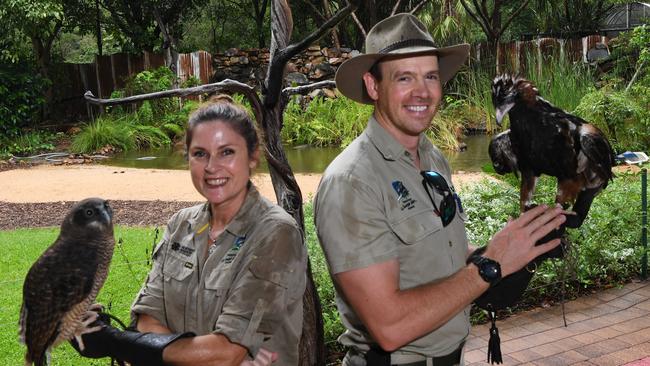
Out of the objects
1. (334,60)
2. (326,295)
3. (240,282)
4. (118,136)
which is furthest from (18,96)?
(240,282)

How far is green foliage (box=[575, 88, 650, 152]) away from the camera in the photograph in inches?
250

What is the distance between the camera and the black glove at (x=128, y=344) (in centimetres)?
179

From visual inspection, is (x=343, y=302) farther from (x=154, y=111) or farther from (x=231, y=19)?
(x=231, y=19)

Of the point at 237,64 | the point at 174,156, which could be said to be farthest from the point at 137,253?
the point at 237,64

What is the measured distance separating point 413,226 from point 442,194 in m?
0.22

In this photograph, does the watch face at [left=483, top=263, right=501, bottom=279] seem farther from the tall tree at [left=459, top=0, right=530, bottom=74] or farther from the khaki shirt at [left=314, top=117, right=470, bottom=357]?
the tall tree at [left=459, top=0, right=530, bottom=74]

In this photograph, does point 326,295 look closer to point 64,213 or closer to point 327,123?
point 64,213

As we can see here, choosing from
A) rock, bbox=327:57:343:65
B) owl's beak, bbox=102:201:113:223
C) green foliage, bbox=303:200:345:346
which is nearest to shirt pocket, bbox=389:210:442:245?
owl's beak, bbox=102:201:113:223

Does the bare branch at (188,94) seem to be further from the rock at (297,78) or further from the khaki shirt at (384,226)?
the rock at (297,78)

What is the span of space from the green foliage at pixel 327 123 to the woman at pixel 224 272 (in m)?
11.0

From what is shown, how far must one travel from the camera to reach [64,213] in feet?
26.2

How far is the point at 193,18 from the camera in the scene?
23859 mm

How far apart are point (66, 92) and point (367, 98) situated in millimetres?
18446

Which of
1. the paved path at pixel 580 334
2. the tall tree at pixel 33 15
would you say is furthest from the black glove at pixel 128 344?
the tall tree at pixel 33 15
